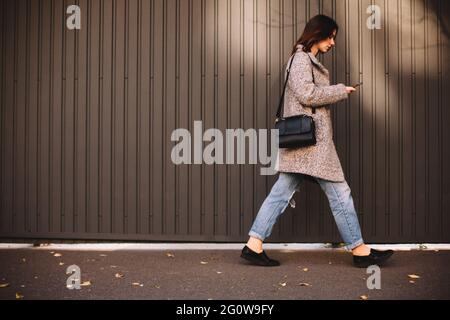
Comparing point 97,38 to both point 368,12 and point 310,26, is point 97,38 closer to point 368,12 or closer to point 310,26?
point 310,26

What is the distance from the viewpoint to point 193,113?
4.94 metres

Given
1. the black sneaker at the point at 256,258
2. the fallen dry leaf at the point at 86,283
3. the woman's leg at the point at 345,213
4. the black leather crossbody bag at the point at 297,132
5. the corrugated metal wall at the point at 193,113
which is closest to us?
the fallen dry leaf at the point at 86,283

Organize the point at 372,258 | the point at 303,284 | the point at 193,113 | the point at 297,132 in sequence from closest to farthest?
the point at 303,284 → the point at 297,132 → the point at 372,258 → the point at 193,113

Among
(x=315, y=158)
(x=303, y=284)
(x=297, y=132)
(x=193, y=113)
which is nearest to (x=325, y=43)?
(x=297, y=132)

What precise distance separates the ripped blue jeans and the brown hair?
1.07m

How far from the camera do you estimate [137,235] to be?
4965 mm

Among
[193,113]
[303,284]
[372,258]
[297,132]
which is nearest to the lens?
[303,284]

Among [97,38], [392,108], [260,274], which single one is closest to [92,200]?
[97,38]

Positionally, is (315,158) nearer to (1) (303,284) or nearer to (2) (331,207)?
(2) (331,207)

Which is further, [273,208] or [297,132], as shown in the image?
[273,208]

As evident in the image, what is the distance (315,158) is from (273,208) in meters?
0.52

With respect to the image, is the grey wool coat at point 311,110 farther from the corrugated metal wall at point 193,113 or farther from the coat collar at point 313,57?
the corrugated metal wall at point 193,113

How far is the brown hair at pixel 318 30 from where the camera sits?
13.1ft

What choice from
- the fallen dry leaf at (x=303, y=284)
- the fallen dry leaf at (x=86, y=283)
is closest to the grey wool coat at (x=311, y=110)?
the fallen dry leaf at (x=303, y=284)
